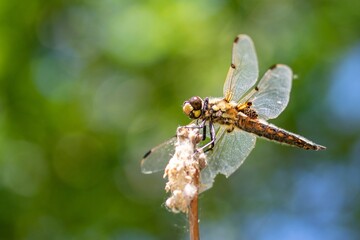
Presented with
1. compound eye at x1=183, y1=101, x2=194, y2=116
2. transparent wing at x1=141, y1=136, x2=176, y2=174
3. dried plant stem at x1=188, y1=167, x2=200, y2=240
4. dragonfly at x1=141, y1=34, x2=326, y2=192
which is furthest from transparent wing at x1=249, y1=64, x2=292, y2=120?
dried plant stem at x1=188, y1=167, x2=200, y2=240

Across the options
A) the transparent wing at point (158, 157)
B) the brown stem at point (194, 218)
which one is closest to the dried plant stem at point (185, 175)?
the brown stem at point (194, 218)

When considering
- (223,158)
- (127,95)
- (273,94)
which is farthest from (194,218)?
(127,95)

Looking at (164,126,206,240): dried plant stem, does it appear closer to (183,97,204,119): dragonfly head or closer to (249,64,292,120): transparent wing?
(183,97,204,119): dragonfly head

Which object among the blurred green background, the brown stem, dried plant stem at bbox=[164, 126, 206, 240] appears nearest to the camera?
the brown stem

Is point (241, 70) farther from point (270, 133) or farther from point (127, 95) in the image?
point (127, 95)

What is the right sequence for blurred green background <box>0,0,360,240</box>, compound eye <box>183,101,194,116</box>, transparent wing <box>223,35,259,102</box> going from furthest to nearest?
blurred green background <box>0,0,360,240</box> < transparent wing <box>223,35,259,102</box> < compound eye <box>183,101,194,116</box>

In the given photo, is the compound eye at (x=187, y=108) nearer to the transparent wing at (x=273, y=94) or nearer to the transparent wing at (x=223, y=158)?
the transparent wing at (x=223, y=158)
